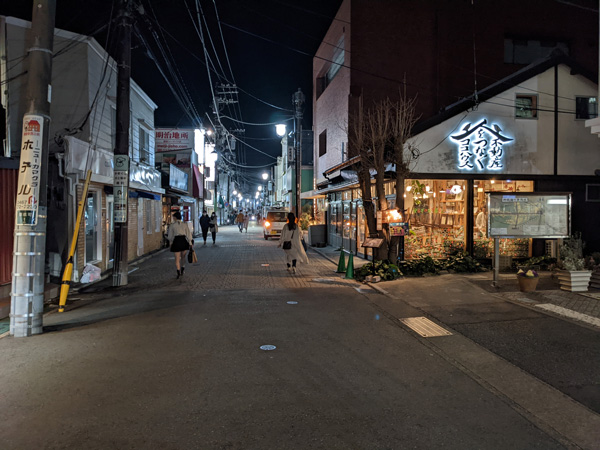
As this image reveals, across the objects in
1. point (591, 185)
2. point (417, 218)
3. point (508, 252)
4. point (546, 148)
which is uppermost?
point (546, 148)

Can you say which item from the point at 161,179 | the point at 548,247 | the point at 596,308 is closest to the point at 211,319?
the point at 596,308

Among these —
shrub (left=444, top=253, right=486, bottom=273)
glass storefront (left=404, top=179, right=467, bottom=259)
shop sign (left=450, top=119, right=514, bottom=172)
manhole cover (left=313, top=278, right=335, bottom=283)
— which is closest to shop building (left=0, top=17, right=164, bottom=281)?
manhole cover (left=313, top=278, right=335, bottom=283)

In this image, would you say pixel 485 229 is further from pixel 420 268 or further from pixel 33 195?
pixel 33 195

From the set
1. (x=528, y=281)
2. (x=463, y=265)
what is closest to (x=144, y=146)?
(x=463, y=265)

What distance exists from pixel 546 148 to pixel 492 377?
36.3ft

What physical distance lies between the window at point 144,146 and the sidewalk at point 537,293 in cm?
1215

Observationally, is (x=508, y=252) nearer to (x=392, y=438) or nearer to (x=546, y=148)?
(x=546, y=148)

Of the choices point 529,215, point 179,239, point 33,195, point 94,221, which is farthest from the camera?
point 94,221

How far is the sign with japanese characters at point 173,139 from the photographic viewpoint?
91.9 ft

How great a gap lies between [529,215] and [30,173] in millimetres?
10887

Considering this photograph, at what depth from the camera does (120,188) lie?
11086 mm

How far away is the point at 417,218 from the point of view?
1428 centimetres

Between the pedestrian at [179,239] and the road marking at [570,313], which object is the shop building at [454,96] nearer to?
the road marking at [570,313]

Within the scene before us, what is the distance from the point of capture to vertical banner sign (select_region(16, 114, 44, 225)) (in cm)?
641
